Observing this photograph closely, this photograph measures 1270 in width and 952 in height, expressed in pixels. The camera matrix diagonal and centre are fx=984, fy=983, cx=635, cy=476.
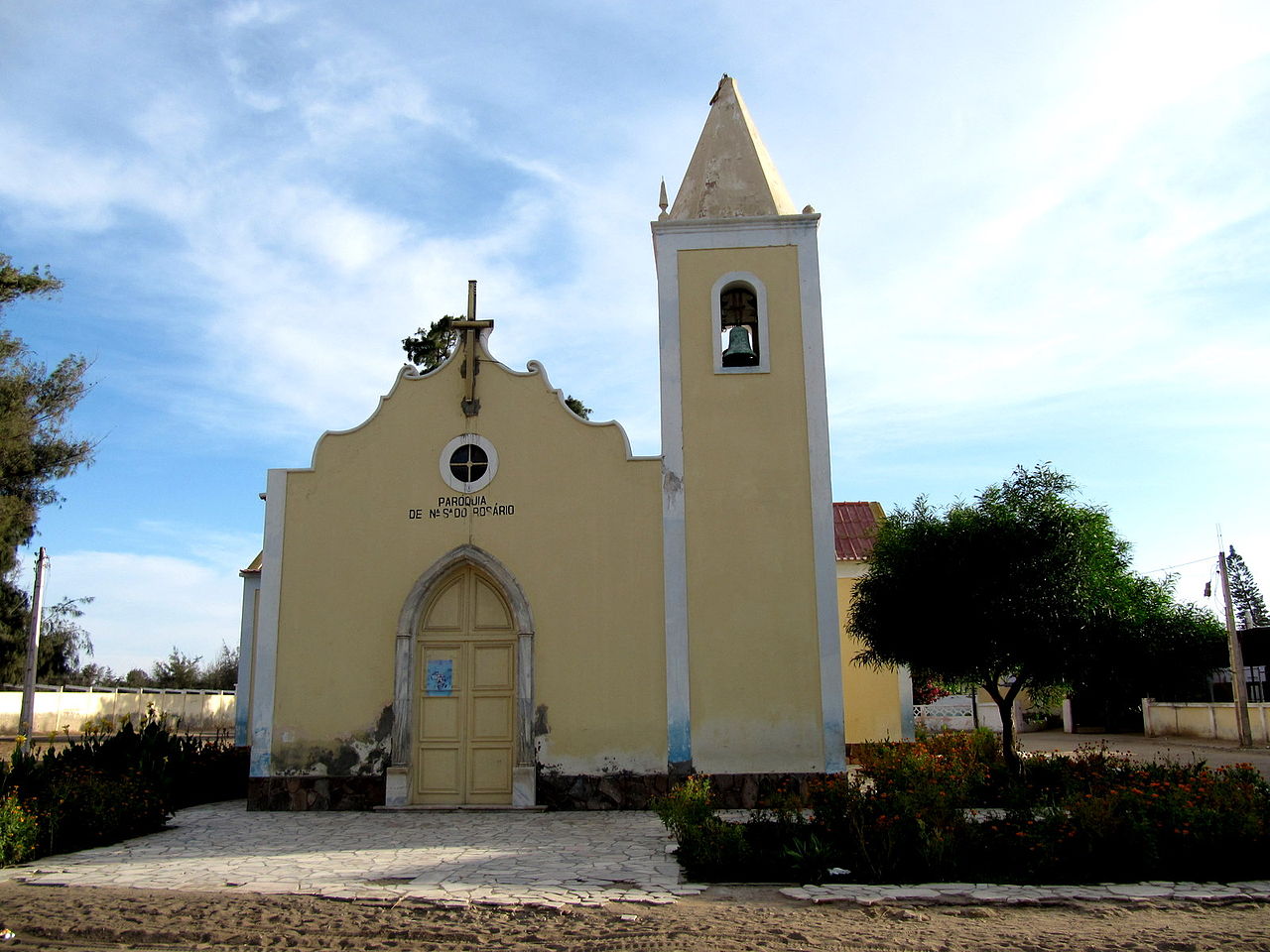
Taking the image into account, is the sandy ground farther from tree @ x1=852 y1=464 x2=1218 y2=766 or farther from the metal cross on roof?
the metal cross on roof

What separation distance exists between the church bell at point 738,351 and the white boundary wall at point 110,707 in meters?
24.6

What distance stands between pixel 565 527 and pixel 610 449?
126cm

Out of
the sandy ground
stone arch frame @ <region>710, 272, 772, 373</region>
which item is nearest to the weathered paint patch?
the sandy ground

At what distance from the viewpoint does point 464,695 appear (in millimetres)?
13258

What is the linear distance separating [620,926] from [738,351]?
887 cm

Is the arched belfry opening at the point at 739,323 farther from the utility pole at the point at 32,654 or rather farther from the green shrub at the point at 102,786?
the utility pole at the point at 32,654

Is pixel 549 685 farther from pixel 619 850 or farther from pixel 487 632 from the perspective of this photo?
pixel 619 850

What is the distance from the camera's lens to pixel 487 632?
1342cm

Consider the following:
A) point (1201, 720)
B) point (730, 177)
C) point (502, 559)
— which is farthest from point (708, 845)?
point (1201, 720)

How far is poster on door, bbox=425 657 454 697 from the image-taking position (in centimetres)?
1327

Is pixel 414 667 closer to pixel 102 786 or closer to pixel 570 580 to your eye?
pixel 570 580

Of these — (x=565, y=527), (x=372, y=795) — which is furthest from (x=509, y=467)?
(x=372, y=795)

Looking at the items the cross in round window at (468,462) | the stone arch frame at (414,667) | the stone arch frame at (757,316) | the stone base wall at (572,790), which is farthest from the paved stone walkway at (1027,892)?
the stone arch frame at (757,316)

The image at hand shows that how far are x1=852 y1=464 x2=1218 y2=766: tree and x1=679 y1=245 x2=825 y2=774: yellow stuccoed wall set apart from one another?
160 centimetres
